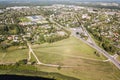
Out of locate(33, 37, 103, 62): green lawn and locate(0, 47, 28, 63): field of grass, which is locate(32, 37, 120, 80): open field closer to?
locate(33, 37, 103, 62): green lawn

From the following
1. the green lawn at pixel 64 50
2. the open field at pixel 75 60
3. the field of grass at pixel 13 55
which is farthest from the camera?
the green lawn at pixel 64 50

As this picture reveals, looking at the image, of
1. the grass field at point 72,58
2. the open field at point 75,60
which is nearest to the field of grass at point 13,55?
the grass field at point 72,58

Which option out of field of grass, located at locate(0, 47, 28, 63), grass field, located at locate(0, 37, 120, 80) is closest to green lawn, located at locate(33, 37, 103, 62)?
grass field, located at locate(0, 37, 120, 80)

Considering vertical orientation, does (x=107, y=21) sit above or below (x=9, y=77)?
above

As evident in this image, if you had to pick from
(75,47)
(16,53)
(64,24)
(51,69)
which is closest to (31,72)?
(51,69)

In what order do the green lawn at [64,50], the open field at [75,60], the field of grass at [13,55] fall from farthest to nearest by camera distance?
1. the green lawn at [64,50]
2. the field of grass at [13,55]
3. the open field at [75,60]

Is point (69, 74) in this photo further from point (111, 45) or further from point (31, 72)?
point (111, 45)

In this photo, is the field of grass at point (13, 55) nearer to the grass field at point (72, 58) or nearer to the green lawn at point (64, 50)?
the grass field at point (72, 58)

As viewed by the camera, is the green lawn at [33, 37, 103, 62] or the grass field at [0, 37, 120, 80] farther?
the green lawn at [33, 37, 103, 62]

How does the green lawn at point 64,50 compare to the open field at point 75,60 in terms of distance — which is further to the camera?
the green lawn at point 64,50

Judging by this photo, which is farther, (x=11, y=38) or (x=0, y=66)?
(x=11, y=38)

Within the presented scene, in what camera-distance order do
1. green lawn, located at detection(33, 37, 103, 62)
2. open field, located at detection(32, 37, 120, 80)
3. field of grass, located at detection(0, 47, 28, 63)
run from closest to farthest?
open field, located at detection(32, 37, 120, 80) < field of grass, located at detection(0, 47, 28, 63) < green lawn, located at detection(33, 37, 103, 62)
